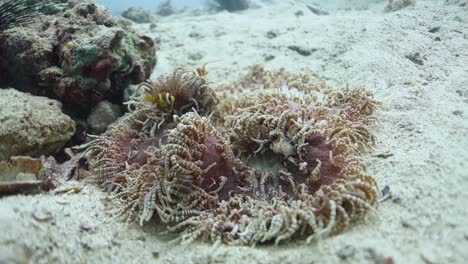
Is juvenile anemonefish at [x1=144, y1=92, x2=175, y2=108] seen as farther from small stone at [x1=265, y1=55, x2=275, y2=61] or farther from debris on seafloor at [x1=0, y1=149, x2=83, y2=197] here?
small stone at [x1=265, y1=55, x2=275, y2=61]

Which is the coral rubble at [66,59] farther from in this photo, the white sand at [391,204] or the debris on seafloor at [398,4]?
the debris on seafloor at [398,4]

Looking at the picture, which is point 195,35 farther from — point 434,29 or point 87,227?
point 87,227

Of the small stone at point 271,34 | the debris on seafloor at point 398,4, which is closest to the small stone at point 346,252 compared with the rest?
the small stone at point 271,34

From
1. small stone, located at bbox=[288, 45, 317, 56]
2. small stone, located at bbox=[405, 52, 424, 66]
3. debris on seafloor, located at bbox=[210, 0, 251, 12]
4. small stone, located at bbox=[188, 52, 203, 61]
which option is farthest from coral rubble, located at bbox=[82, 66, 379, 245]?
debris on seafloor, located at bbox=[210, 0, 251, 12]

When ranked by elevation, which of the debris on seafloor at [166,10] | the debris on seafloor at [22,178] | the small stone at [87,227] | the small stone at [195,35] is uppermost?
the debris on seafloor at [22,178]

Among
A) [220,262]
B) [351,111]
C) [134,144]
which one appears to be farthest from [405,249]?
[134,144]

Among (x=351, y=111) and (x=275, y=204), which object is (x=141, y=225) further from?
(x=351, y=111)
